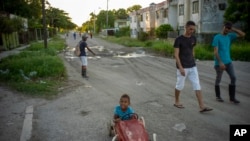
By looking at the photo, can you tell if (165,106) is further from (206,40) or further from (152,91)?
(206,40)

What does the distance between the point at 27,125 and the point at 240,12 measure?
21.3 m

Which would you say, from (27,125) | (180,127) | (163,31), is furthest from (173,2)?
(27,125)

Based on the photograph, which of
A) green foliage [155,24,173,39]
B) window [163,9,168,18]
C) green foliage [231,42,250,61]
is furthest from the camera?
window [163,9,168,18]

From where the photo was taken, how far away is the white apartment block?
31.9 metres

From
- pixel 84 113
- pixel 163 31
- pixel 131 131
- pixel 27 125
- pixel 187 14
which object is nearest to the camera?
pixel 131 131

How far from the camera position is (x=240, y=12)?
24.0m

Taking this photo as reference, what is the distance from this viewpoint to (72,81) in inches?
456

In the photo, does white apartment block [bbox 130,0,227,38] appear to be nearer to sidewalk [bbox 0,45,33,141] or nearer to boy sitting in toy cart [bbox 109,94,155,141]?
sidewalk [bbox 0,45,33,141]

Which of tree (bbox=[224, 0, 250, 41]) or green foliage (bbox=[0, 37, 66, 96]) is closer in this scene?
green foliage (bbox=[0, 37, 66, 96])

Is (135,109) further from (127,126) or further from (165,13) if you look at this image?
(165,13)

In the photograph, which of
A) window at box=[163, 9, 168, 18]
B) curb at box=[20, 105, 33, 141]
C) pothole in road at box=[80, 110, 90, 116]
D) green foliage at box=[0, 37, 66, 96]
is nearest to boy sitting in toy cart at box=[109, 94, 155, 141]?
curb at box=[20, 105, 33, 141]

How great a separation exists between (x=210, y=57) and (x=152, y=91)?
443 inches

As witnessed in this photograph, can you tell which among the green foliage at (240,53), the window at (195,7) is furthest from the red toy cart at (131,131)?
the window at (195,7)

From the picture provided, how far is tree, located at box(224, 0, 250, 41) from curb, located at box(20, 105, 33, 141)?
62.8ft
